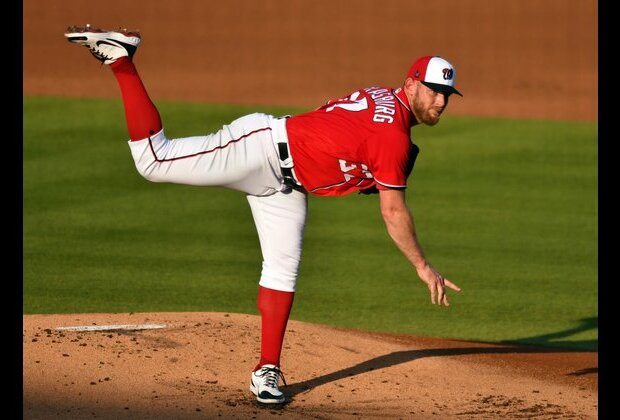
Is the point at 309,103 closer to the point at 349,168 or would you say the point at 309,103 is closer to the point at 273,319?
the point at 273,319

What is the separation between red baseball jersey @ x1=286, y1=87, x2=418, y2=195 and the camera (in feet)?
19.9

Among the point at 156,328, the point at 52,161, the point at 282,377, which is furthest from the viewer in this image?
the point at 52,161

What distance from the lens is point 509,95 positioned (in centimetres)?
1816

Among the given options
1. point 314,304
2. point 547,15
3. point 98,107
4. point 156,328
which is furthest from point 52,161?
point 547,15

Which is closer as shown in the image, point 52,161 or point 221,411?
point 221,411

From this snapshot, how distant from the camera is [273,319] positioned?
6594 millimetres

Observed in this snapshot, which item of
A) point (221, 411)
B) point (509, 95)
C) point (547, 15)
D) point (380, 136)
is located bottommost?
point (221, 411)

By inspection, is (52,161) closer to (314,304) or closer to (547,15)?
(314,304)

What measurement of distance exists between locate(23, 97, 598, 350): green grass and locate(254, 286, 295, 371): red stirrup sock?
224 centimetres

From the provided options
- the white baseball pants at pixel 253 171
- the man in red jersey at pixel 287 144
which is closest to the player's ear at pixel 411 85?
the man in red jersey at pixel 287 144

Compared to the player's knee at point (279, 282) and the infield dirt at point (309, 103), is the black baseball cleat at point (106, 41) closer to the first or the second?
the player's knee at point (279, 282)

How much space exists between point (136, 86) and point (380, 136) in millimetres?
1318

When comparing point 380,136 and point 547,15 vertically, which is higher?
point 547,15

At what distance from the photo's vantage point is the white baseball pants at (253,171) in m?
6.29
